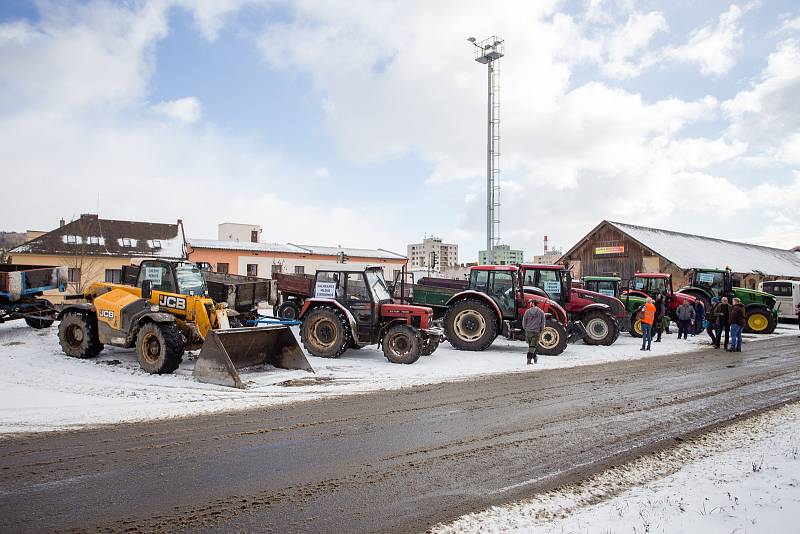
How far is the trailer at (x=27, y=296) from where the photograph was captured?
1355 cm

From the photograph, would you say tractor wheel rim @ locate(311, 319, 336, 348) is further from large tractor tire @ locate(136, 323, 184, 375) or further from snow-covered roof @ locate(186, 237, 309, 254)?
snow-covered roof @ locate(186, 237, 309, 254)

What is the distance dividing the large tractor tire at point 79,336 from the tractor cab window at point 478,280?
8.53 metres

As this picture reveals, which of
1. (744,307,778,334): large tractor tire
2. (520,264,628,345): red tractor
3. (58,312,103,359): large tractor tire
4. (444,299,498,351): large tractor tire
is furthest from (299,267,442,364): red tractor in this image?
(744,307,778,334): large tractor tire

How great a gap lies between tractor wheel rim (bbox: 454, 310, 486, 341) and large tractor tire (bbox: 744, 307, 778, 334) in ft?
40.5

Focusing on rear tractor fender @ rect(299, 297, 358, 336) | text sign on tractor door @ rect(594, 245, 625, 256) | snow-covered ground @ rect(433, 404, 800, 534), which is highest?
text sign on tractor door @ rect(594, 245, 625, 256)

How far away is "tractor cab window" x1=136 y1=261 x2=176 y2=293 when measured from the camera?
962cm

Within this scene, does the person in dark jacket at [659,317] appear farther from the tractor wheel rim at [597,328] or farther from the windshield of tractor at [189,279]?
the windshield of tractor at [189,279]

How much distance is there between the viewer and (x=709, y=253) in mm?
34250

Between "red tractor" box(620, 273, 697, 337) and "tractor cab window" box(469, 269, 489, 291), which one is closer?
"tractor cab window" box(469, 269, 489, 291)

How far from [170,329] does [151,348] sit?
593 millimetres

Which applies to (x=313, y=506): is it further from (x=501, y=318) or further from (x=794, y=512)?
(x=501, y=318)

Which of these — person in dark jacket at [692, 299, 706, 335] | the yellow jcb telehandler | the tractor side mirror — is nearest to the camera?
the yellow jcb telehandler

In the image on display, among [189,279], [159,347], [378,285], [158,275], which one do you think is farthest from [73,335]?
[378,285]

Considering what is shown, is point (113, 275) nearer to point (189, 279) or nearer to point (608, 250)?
point (189, 279)
